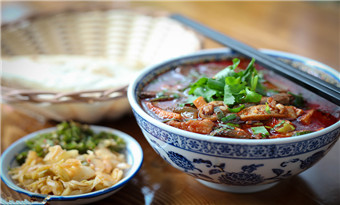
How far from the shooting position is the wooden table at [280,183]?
4.36ft

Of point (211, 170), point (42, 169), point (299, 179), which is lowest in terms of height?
point (42, 169)

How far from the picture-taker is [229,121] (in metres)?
1.18

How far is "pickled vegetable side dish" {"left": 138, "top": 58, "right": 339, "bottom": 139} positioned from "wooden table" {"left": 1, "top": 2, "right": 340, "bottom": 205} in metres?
0.30

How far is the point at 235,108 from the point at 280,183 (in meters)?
0.38

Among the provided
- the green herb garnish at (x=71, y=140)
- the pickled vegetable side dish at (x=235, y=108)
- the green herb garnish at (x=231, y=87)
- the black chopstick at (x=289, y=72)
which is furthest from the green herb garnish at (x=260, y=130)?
the green herb garnish at (x=71, y=140)

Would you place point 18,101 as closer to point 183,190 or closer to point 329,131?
point 183,190

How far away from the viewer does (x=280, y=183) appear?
138cm

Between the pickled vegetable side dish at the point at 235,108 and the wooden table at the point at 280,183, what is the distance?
11.8 inches

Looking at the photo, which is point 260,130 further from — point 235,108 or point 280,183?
point 280,183

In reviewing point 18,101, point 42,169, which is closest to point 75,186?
point 42,169

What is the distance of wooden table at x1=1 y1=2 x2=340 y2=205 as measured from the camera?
1.33 metres

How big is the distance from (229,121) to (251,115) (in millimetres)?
73

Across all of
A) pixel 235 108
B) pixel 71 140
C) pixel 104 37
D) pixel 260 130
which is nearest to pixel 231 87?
pixel 235 108

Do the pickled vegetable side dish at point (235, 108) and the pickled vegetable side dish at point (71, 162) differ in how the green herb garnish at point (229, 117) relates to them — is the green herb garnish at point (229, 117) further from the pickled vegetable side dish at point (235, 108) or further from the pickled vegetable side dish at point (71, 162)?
the pickled vegetable side dish at point (71, 162)
